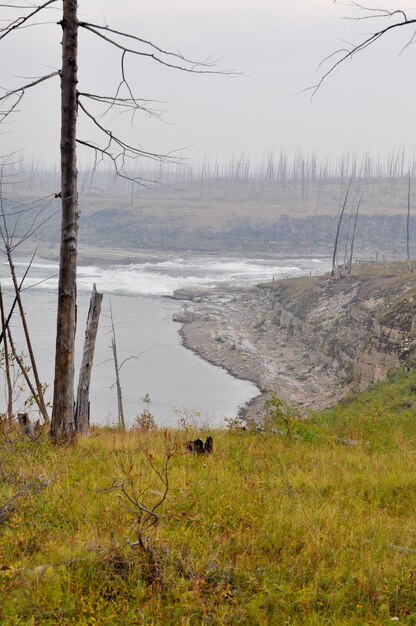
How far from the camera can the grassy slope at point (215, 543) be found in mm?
3881

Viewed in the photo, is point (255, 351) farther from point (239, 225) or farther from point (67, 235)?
point (239, 225)

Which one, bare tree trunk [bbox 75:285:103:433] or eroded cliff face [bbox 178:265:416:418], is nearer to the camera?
bare tree trunk [bbox 75:285:103:433]

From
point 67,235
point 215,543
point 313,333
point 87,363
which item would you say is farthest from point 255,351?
point 215,543

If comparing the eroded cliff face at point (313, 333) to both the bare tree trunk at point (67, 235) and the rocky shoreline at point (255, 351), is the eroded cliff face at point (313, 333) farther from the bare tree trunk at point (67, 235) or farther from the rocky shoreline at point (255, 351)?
the bare tree trunk at point (67, 235)

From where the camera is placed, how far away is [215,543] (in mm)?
4676

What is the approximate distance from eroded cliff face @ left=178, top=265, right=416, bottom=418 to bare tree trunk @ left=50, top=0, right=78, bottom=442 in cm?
2018

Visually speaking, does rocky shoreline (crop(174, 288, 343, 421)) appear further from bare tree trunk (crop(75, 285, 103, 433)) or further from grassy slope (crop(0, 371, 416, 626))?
grassy slope (crop(0, 371, 416, 626))

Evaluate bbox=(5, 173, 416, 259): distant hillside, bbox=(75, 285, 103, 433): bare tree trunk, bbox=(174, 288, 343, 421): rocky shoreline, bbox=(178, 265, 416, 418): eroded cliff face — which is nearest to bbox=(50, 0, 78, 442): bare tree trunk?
bbox=(75, 285, 103, 433): bare tree trunk

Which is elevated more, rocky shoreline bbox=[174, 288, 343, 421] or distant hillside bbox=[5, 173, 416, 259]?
distant hillside bbox=[5, 173, 416, 259]

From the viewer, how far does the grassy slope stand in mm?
3881

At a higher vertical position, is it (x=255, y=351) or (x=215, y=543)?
(x=215, y=543)

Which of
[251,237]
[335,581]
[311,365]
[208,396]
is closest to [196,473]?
[335,581]

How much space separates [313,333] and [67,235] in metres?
41.9

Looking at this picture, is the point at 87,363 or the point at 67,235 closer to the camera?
the point at 67,235
